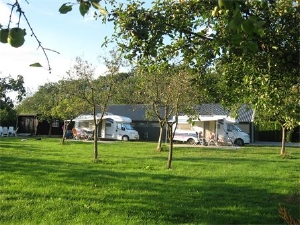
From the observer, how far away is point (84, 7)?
1773 millimetres

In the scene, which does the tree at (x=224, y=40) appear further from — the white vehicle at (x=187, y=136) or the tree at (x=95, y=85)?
the white vehicle at (x=187, y=136)

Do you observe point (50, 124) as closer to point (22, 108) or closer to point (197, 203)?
point (22, 108)

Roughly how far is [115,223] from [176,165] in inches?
308

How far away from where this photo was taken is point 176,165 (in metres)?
13.4

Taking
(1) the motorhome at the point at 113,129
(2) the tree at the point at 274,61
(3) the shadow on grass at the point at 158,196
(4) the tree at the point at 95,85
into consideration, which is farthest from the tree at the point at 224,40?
(1) the motorhome at the point at 113,129

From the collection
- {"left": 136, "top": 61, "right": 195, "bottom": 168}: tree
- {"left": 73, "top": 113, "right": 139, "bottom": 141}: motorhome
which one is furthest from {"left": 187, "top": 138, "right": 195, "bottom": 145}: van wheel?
{"left": 136, "top": 61, "right": 195, "bottom": 168}: tree

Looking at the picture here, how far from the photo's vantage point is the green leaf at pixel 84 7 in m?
1.77

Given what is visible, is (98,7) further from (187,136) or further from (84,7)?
(187,136)

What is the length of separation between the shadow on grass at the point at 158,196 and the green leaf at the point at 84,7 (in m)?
4.54

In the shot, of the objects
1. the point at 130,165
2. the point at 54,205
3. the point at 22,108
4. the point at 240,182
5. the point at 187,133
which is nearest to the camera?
the point at 54,205

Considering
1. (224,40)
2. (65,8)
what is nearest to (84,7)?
(65,8)

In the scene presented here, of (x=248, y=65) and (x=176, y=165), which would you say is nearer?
(x=248, y=65)

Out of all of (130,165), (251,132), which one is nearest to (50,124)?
(251,132)

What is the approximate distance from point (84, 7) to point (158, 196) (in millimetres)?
6340
